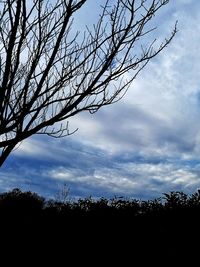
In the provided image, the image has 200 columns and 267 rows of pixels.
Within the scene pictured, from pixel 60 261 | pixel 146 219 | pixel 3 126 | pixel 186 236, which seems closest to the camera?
pixel 3 126

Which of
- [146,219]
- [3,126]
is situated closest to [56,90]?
[3,126]

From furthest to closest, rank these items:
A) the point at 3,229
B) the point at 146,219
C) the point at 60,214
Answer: the point at 3,229 < the point at 60,214 < the point at 146,219

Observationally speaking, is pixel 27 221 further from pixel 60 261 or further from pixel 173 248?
pixel 173 248

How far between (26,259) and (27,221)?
1092mm

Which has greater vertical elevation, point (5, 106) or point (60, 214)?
point (5, 106)

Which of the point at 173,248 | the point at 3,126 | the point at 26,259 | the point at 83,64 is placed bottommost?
the point at 26,259

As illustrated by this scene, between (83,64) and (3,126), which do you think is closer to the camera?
(3,126)

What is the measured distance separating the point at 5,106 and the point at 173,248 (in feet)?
9.97

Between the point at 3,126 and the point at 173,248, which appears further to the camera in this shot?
the point at 173,248

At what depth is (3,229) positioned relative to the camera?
960 centimetres

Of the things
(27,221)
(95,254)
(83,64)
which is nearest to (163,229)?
(95,254)

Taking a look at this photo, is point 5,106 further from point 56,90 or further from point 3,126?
point 56,90

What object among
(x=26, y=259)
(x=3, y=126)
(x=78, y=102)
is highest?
(x=78, y=102)

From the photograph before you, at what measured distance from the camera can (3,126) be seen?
5.87m
